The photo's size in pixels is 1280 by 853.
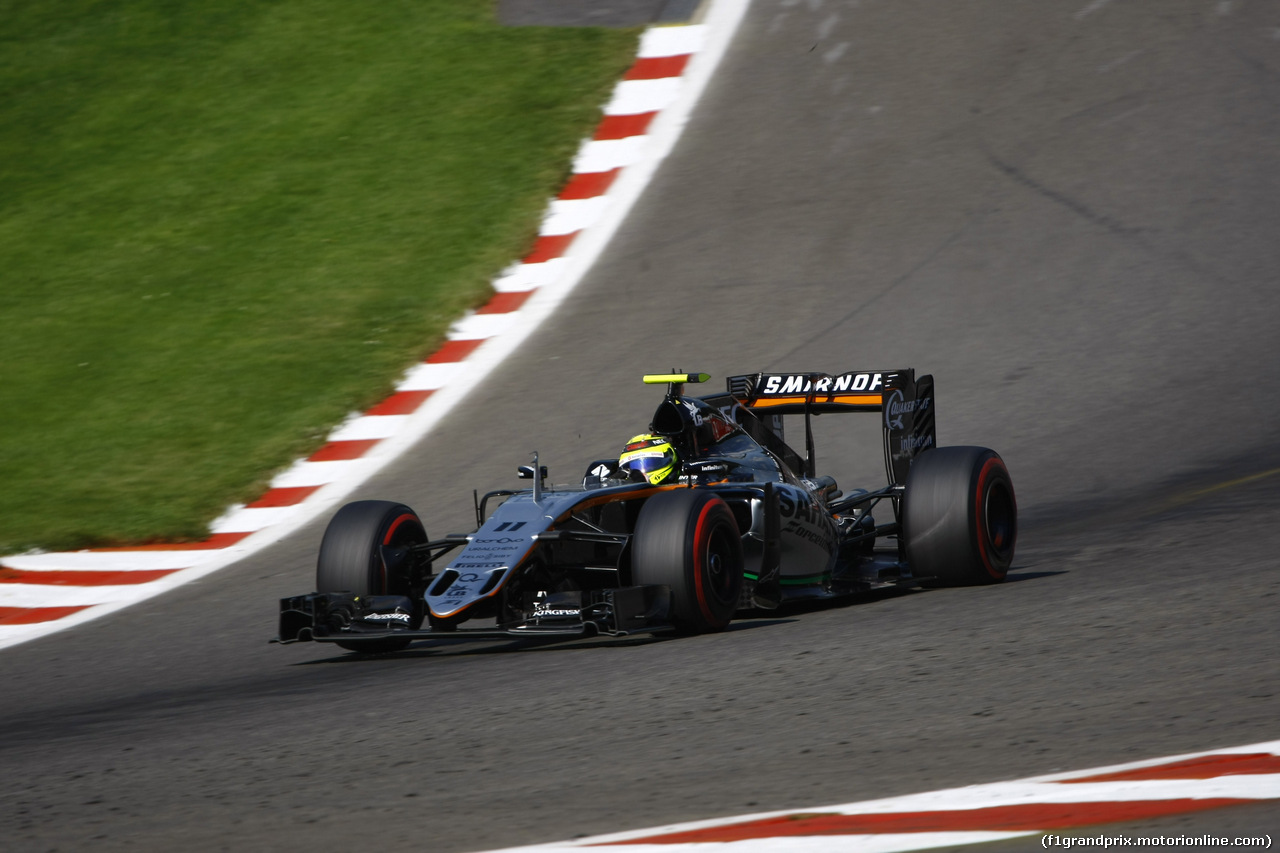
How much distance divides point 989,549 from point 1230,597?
169cm

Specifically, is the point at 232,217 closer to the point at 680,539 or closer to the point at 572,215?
the point at 572,215

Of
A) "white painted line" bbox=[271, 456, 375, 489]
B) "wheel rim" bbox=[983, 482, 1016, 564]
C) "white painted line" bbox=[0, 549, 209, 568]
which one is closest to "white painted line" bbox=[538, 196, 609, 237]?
"white painted line" bbox=[271, 456, 375, 489]

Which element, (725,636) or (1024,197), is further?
(1024,197)

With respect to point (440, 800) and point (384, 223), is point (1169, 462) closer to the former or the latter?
point (440, 800)

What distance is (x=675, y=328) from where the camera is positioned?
13.5 meters

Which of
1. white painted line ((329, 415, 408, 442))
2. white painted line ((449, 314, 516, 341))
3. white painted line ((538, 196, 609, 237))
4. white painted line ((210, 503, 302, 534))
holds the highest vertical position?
white painted line ((538, 196, 609, 237))

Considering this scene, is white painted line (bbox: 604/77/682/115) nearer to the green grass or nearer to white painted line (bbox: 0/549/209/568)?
the green grass

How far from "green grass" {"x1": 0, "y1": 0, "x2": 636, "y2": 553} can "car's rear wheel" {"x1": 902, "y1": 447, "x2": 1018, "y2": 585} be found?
550cm

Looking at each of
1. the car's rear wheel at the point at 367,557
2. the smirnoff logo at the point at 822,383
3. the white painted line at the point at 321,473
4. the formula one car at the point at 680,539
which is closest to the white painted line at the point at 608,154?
the white painted line at the point at 321,473

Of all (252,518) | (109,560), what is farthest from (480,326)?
(109,560)

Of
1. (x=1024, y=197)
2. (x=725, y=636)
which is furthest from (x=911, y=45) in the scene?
(x=725, y=636)

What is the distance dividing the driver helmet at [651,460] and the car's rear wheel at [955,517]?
1.32m

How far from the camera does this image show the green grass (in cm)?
1273

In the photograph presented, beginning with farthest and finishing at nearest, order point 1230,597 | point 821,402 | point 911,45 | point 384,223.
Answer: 1. point 911,45
2. point 384,223
3. point 821,402
4. point 1230,597
